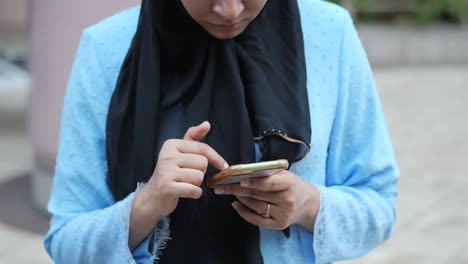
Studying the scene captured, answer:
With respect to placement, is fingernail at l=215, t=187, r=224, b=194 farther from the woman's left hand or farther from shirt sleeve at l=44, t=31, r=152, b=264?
shirt sleeve at l=44, t=31, r=152, b=264

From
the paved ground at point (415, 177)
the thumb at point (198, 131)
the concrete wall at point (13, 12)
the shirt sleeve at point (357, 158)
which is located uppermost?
the thumb at point (198, 131)

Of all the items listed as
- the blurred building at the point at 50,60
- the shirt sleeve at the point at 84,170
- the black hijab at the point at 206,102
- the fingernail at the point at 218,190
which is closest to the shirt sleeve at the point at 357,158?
the black hijab at the point at 206,102

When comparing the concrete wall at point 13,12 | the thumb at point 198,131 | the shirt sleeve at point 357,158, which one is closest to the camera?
the thumb at point 198,131

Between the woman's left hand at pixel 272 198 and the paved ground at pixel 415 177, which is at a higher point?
the woman's left hand at pixel 272 198

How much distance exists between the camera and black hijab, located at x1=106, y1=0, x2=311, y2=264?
159cm

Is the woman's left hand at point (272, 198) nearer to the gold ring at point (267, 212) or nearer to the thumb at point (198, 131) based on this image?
the gold ring at point (267, 212)

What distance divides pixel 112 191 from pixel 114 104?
193 millimetres

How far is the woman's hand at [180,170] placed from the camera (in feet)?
→ 4.76

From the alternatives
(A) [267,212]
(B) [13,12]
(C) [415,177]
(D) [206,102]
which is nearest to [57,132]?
(C) [415,177]

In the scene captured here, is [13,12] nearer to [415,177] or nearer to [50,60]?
[50,60]

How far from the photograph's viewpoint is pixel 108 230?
1.62 metres

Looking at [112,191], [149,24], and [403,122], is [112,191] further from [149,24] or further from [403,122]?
[403,122]

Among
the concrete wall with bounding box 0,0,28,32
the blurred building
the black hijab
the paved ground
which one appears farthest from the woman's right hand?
the concrete wall with bounding box 0,0,28,32

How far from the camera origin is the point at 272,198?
4.93 ft
